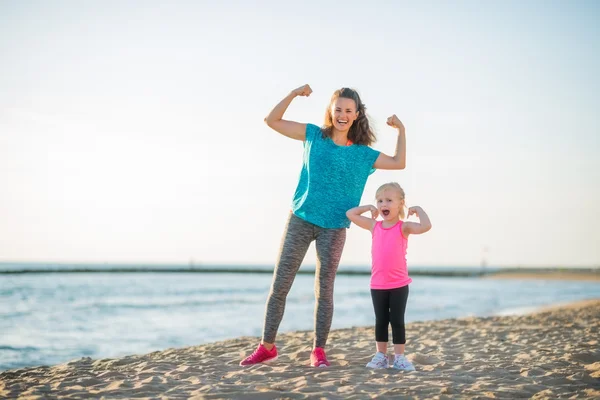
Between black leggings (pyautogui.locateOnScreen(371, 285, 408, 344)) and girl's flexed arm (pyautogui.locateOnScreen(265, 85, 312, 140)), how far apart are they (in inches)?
55.4

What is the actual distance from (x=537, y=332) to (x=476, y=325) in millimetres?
1399

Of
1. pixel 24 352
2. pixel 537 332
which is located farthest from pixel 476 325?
pixel 24 352

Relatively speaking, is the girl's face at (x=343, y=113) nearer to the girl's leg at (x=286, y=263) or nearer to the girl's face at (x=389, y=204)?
the girl's face at (x=389, y=204)

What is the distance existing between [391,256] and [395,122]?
3.61ft

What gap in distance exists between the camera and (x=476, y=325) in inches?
330

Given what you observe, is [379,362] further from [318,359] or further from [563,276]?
[563,276]

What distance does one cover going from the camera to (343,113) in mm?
4320

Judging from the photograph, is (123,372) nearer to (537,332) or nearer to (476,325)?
(537,332)

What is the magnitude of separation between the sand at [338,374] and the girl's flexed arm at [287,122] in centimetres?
188

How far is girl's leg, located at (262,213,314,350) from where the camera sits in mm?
4340

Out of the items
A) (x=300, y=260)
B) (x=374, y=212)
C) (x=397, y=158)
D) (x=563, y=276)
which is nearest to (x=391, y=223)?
(x=374, y=212)

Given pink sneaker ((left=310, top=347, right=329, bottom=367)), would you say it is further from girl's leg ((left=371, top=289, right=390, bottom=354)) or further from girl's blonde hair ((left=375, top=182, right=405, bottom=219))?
girl's blonde hair ((left=375, top=182, right=405, bottom=219))

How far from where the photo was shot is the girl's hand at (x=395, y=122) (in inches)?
175

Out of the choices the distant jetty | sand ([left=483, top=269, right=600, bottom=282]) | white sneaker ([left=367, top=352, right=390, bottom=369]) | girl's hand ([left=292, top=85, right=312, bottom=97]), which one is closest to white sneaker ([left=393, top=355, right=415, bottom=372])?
white sneaker ([left=367, top=352, right=390, bottom=369])
